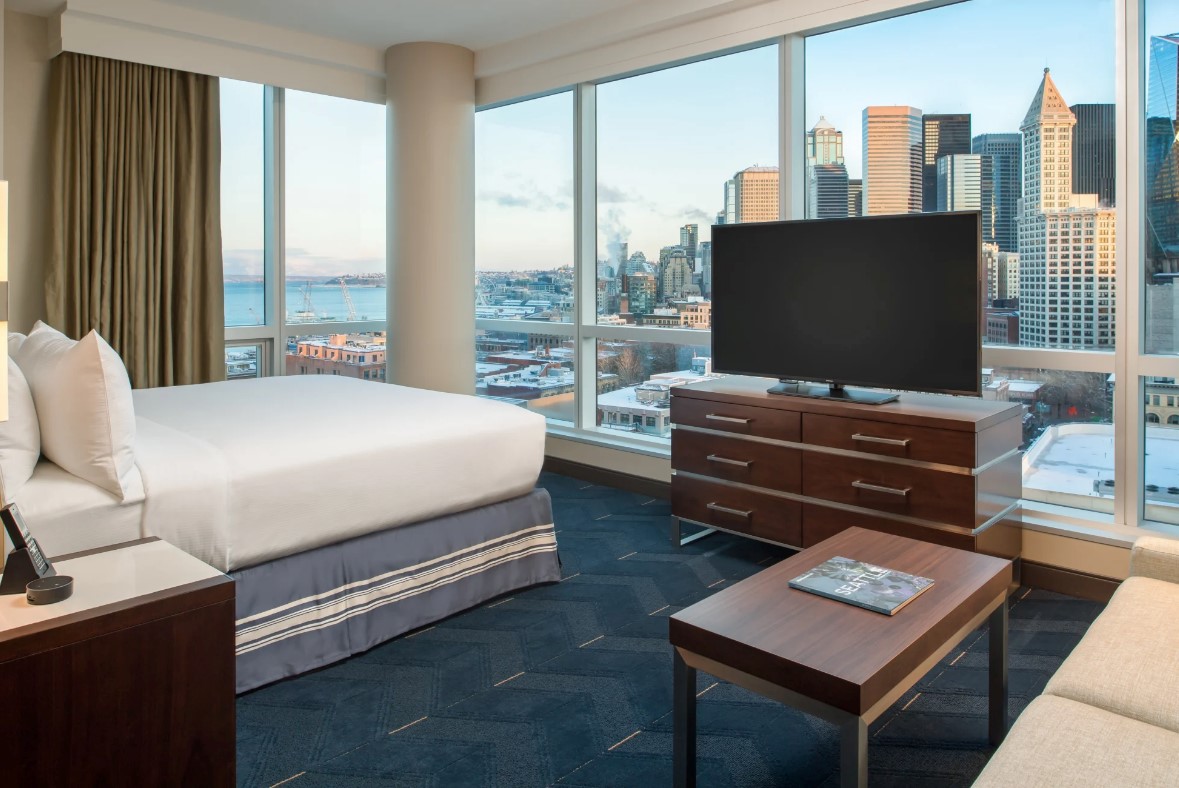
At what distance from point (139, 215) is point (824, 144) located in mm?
3565

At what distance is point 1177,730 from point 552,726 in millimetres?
1396

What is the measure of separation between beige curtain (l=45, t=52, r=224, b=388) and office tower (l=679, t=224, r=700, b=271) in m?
2.63

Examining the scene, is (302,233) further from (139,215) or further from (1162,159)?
(1162,159)

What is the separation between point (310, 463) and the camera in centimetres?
249

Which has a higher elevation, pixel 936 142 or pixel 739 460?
pixel 936 142

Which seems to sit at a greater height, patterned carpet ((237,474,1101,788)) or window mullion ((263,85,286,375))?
window mullion ((263,85,286,375))

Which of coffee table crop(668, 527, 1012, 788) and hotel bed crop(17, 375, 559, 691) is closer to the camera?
coffee table crop(668, 527, 1012, 788)

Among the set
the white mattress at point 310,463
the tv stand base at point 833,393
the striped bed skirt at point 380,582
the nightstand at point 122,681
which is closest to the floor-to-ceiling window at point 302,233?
the white mattress at point 310,463

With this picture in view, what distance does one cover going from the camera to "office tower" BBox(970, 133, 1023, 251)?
10.8 feet

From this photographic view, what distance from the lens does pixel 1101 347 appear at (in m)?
3.09

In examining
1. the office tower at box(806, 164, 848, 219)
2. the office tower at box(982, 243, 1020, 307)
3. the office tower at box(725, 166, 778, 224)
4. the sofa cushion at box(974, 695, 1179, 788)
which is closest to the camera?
the sofa cushion at box(974, 695, 1179, 788)

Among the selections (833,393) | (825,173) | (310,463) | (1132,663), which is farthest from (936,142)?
(310,463)

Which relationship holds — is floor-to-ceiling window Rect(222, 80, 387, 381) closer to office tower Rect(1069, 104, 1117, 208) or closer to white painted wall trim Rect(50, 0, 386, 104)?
white painted wall trim Rect(50, 0, 386, 104)

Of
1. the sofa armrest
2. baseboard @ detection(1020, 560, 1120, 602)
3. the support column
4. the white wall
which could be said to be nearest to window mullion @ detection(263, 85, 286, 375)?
the support column
